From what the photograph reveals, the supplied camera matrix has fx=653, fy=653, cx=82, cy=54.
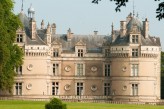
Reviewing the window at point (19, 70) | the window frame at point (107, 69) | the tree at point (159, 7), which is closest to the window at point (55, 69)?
the window at point (19, 70)

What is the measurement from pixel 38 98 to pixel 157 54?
11.5 m

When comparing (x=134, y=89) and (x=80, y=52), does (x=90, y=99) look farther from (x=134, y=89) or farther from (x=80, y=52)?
(x=80, y=52)

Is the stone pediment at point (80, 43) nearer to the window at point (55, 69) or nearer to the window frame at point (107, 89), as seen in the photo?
the window at point (55, 69)

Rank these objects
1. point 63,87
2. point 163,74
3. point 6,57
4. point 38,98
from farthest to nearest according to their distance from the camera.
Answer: point 163,74
point 63,87
point 38,98
point 6,57

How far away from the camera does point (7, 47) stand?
151 feet

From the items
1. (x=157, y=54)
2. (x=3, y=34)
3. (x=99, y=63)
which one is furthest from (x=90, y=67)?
(x=3, y=34)

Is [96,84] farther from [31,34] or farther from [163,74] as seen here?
[163,74]

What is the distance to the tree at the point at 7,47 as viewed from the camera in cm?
4438

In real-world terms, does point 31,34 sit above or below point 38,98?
above

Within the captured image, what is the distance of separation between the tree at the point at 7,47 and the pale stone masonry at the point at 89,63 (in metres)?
4.81

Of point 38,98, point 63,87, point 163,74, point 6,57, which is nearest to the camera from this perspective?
point 6,57

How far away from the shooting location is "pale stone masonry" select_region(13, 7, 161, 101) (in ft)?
186

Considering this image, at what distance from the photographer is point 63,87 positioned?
60.2 m

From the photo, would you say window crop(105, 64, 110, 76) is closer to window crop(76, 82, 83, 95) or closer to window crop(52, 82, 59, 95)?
window crop(76, 82, 83, 95)
